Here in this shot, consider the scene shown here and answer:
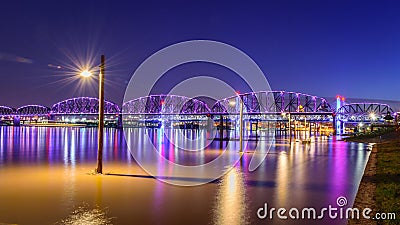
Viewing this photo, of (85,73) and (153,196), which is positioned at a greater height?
(85,73)

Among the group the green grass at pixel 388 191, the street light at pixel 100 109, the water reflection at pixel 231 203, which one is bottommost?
the water reflection at pixel 231 203

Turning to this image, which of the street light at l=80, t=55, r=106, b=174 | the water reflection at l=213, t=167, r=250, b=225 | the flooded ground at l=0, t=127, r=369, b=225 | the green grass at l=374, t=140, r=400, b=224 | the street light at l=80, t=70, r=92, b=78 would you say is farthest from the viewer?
the street light at l=80, t=70, r=92, b=78

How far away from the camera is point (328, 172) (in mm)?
16672

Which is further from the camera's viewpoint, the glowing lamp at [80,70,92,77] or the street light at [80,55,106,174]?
the glowing lamp at [80,70,92,77]

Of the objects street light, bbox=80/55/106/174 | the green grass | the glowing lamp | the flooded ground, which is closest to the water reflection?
the flooded ground

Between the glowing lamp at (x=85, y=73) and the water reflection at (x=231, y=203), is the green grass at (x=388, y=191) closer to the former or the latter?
the water reflection at (x=231, y=203)

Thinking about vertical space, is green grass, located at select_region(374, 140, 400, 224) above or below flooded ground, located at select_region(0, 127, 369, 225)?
above

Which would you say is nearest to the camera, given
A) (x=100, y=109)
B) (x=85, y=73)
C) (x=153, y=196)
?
(x=153, y=196)

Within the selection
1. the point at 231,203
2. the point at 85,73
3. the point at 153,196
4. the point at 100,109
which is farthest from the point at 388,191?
the point at 85,73

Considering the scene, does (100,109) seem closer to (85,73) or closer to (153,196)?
(85,73)

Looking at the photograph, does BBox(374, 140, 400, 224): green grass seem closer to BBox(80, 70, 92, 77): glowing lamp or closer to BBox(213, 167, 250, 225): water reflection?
BBox(213, 167, 250, 225): water reflection

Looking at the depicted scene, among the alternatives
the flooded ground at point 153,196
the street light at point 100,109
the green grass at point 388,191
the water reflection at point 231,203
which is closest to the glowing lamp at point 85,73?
the street light at point 100,109

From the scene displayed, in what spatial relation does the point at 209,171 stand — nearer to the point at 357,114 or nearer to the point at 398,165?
the point at 398,165

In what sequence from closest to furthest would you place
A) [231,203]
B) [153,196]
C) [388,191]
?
[231,203] < [388,191] < [153,196]
